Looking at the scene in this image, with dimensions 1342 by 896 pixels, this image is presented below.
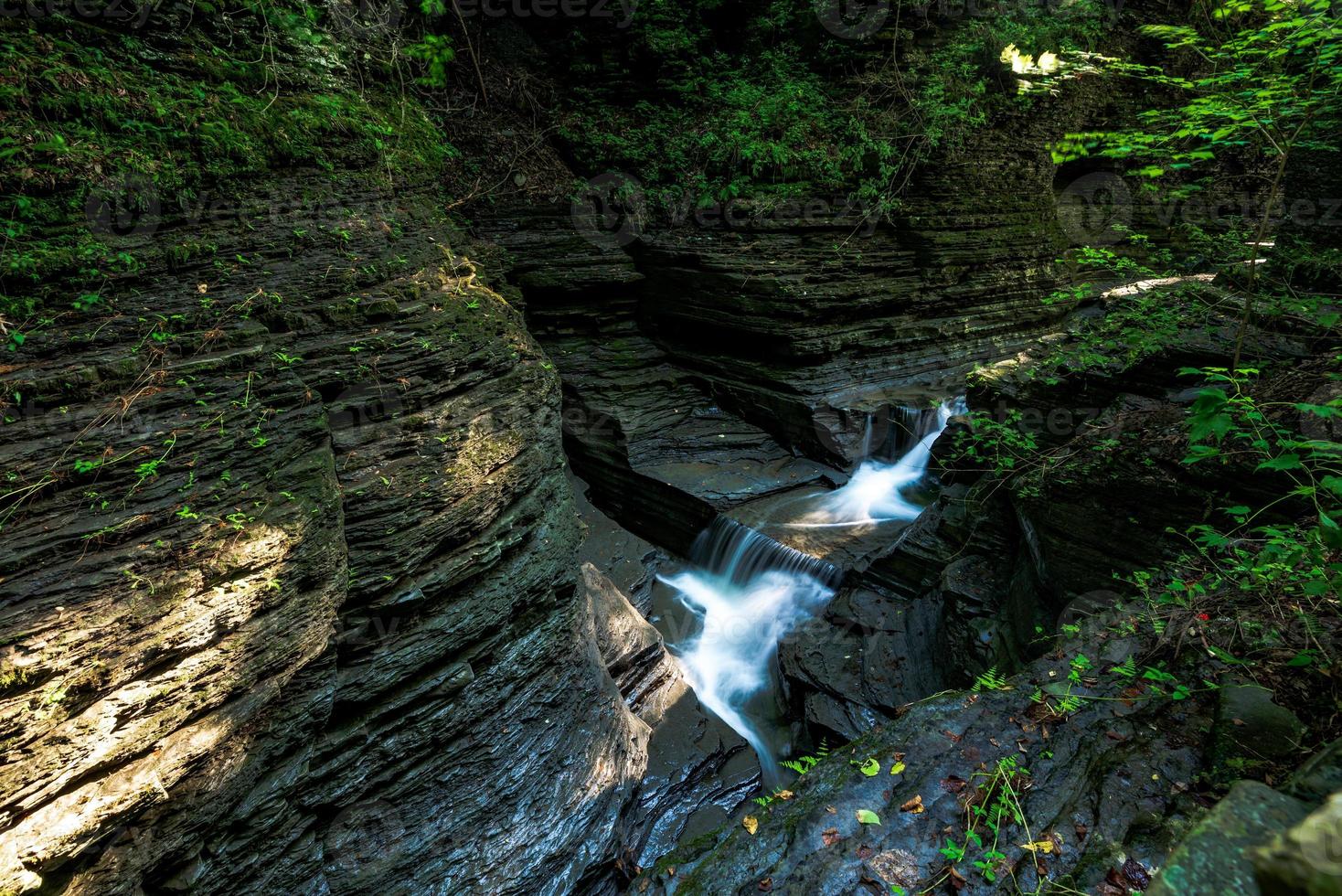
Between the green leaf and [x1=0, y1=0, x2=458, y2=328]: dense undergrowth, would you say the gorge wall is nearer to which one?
[x1=0, y1=0, x2=458, y2=328]: dense undergrowth

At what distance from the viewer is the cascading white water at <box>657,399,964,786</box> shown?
7184mm

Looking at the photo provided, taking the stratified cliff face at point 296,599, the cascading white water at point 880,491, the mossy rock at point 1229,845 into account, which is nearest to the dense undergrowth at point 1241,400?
the mossy rock at point 1229,845

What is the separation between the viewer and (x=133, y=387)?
137 inches

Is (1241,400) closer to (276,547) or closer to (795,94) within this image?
(276,547)

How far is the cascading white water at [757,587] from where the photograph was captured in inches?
283

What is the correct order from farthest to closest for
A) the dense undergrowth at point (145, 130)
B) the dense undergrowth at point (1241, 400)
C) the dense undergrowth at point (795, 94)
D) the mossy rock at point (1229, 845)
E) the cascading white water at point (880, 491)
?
1. the dense undergrowth at point (795, 94)
2. the cascading white water at point (880, 491)
3. the dense undergrowth at point (145, 130)
4. the dense undergrowth at point (1241, 400)
5. the mossy rock at point (1229, 845)

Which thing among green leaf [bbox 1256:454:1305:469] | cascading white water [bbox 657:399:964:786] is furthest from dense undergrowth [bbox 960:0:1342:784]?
cascading white water [bbox 657:399:964:786]

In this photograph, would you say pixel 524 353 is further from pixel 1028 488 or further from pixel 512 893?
pixel 1028 488

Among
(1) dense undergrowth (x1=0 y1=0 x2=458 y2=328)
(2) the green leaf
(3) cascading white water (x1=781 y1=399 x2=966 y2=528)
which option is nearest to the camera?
(2) the green leaf

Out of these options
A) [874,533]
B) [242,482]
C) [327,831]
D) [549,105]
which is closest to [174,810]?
[327,831]

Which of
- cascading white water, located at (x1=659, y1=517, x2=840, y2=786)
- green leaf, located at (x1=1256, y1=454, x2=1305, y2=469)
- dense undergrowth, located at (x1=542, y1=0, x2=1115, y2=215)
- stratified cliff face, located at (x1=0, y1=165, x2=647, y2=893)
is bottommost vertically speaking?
cascading white water, located at (x1=659, y1=517, x2=840, y2=786)

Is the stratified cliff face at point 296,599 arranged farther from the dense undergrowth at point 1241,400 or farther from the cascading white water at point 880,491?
the cascading white water at point 880,491

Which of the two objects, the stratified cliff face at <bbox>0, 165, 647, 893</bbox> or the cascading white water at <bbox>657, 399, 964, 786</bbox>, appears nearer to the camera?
the stratified cliff face at <bbox>0, 165, 647, 893</bbox>

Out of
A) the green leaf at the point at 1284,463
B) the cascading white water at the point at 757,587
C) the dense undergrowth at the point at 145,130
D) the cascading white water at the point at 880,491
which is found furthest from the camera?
the cascading white water at the point at 880,491
